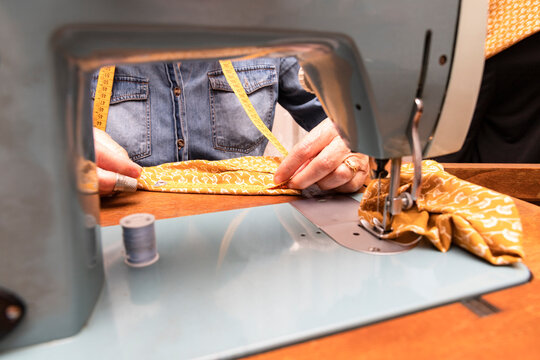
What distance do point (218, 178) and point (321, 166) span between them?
0.26 metres

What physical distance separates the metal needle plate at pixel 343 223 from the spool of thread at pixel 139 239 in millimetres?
263

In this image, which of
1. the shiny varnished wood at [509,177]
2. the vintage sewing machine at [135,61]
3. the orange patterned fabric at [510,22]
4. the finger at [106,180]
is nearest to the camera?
the vintage sewing machine at [135,61]

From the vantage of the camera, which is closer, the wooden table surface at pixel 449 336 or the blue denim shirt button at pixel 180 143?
the wooden table surface at pixel 449 336

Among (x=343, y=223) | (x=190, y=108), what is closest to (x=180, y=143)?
Answer: (x=190, y=108)

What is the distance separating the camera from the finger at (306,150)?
72cm

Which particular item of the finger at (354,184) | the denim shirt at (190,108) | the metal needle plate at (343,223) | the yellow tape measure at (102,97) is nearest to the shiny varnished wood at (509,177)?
the finger at (354,184)

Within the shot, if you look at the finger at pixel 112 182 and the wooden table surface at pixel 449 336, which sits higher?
the finger at pixel 112 182

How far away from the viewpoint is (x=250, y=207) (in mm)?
668

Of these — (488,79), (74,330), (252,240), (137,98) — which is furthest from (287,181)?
(488,79)

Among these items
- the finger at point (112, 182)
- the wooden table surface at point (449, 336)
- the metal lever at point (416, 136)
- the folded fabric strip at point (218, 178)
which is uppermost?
the metal lever at point (416, 136)

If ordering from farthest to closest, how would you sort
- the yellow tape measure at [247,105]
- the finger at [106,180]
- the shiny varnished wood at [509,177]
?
1. the yellow tape measure at [247,105]
2. the shiny varnished wood at [509,177]
3. the finger at [106,180]

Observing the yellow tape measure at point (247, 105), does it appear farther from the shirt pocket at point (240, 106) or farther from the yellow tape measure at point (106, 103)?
the shirt pocket at point (240, 106)

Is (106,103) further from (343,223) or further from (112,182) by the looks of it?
(343,223)

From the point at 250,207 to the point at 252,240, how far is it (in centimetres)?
14
